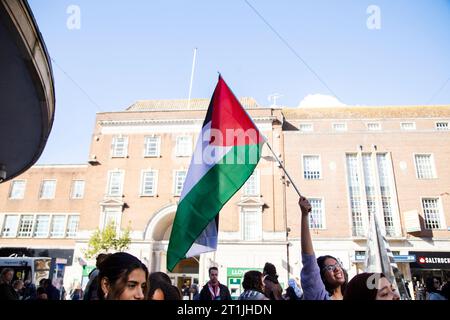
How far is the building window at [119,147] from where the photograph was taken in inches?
1170

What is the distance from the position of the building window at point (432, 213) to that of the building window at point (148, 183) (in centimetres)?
2288

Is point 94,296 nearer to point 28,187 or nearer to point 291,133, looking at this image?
point 291,133

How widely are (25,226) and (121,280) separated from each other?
3543cm

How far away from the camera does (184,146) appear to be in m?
29.5

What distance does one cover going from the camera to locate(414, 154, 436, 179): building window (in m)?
27.2

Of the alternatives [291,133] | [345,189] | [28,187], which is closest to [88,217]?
[28,187]

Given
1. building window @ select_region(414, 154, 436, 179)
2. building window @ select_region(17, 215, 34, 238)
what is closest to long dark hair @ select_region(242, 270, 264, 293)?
building window @ select_region(414, 154, 436, 179)

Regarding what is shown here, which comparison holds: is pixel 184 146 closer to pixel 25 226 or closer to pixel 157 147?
pixel 157 147

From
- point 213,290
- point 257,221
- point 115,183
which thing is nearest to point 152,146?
point 115,183

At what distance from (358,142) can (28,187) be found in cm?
3292

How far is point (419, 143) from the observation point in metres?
28.1

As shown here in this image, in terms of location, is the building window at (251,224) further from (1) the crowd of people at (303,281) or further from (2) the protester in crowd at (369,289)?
(2) the protester in crowd at (369,289)
